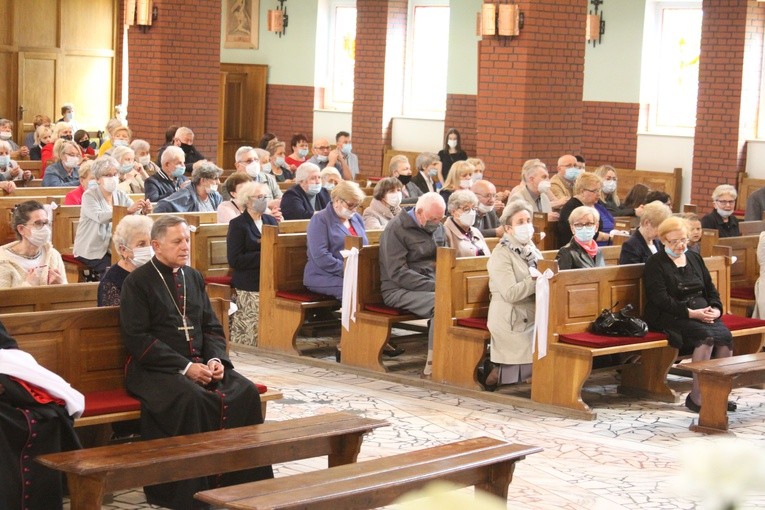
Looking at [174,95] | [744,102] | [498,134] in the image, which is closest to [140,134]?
[174,95]

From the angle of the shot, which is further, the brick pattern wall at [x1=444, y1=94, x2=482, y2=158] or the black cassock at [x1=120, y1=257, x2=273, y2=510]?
the brick pattern wall at [x1=444, y1=94, x2=482, y2=158]

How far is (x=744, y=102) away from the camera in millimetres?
16250

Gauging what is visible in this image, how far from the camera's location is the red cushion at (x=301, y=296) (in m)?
8.79

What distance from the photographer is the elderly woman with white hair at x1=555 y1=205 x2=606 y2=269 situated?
7828 millimetres

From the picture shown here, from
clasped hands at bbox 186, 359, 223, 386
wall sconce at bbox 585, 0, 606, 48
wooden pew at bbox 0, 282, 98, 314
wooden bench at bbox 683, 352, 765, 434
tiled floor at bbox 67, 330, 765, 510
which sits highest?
wall sconce at bbox 585, 0, 606, 48

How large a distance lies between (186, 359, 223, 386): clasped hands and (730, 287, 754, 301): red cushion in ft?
18.4

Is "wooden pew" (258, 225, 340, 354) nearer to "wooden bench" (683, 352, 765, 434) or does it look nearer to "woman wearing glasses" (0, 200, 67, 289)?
"woman wearing glasses" (0, 200, 67, 289)

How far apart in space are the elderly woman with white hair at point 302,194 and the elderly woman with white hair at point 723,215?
11.6 ft

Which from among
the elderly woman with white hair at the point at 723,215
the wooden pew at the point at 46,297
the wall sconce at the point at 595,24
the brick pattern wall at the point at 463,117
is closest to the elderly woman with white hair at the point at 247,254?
the wooden pew at the point at 46,297

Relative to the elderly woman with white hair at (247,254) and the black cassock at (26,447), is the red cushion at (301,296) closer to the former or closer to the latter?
the elderly woman with white hair at (247,254)

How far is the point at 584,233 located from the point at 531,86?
486 centimetres

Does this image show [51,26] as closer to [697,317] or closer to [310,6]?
[310,6]

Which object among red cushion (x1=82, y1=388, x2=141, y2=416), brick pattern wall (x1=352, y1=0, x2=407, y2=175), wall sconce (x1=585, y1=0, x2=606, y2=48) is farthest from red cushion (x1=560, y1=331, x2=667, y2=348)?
brick pattern wall (x1=352, y1=0, x2=407, y2=175)

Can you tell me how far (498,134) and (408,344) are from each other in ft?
12.5
